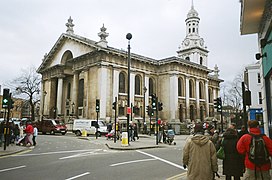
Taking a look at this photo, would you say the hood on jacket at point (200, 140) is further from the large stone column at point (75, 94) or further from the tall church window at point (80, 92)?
the tall church window at point (80, 92)

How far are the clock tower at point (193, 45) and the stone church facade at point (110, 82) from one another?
13.5 m

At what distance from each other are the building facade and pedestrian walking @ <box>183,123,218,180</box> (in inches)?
203

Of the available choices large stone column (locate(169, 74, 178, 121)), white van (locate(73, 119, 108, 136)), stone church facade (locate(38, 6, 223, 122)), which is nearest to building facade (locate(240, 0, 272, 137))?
white van (locate(73, 119, 108, 136))

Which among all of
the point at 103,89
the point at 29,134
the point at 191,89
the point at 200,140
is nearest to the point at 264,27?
the point at 200,140

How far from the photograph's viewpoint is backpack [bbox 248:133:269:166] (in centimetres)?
492

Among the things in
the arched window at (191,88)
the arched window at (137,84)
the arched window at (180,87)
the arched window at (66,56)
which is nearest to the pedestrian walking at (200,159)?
the arched window at (137,84)

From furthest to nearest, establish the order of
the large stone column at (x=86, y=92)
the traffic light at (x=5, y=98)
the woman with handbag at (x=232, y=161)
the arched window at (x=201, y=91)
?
the arched window at (x=201, y=91) < the large stone column at (x=86, y=92) < the traffic light at (x=5, y=98) < the woman with handbag at (x=232, y=161)

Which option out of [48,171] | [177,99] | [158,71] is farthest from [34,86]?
[48,171]

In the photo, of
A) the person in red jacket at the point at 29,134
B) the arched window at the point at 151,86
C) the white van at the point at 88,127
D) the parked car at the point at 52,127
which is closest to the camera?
the person in red jacket at the point at 29,134

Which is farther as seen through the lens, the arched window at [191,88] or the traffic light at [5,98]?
the arched window at [191,88]

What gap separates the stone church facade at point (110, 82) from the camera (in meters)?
41.9

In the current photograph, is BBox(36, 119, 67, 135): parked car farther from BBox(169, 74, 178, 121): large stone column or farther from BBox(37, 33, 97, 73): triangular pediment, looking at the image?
BBox(169, 74, 178, 121): large stone column

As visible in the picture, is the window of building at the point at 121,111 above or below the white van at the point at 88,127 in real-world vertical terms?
above

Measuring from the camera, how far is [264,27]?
984 cm
